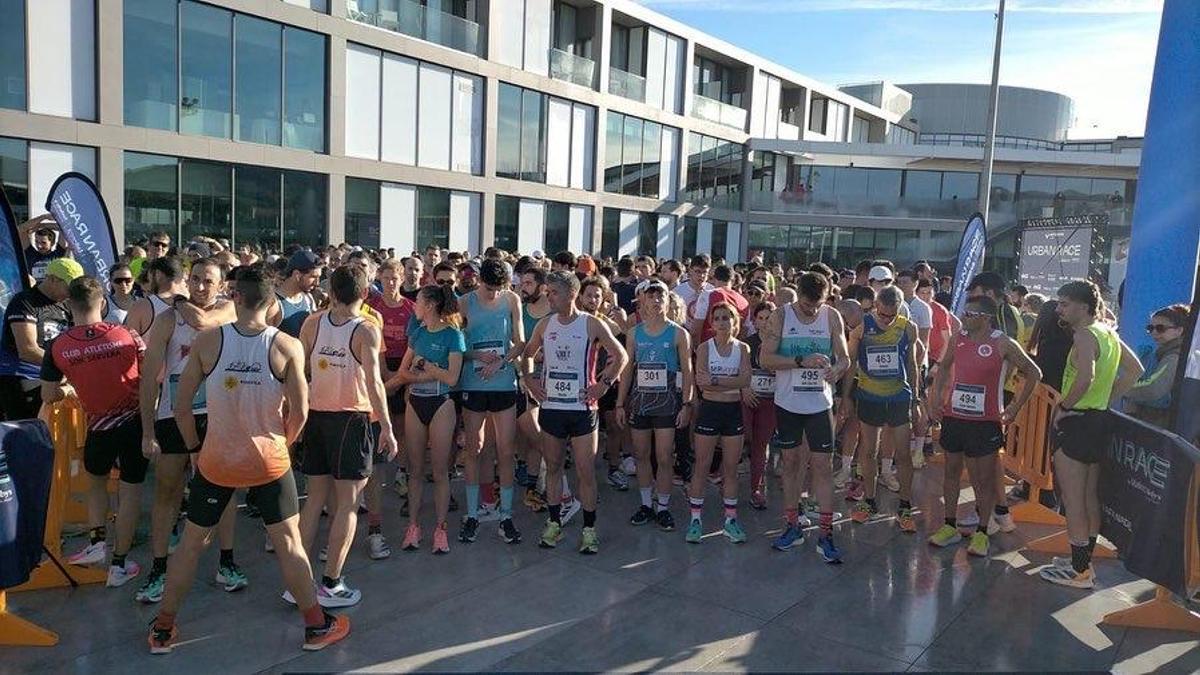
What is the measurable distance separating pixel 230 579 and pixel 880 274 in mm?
6713

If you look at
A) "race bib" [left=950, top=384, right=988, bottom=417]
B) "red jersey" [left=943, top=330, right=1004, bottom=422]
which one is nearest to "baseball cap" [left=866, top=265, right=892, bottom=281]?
"red jersey" [left=943, top=330, right=1004, bottom=422]

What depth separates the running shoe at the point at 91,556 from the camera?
4.95 m

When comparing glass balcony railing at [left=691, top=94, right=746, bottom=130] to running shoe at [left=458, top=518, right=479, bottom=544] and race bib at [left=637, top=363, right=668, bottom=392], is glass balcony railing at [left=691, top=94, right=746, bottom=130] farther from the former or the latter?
running shoe at [left=458, top=518, right=479, bottom=544]

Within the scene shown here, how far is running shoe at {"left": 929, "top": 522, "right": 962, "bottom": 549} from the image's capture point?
586 centimetres

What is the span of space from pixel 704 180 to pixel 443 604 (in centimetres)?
2980

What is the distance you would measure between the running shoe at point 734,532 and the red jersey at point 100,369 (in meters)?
4.06

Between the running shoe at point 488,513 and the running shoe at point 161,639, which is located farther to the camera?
the running shoe at point 488,513

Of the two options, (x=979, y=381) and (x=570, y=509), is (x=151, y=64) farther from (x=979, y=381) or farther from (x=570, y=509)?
(x=979, y=381)

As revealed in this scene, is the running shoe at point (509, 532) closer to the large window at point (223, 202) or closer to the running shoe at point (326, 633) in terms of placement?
the running shoe at point (326, 633)

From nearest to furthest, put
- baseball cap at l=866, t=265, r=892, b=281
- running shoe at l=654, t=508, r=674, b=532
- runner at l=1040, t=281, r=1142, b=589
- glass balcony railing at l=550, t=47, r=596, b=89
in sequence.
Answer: runner at l=1040, t=281, r=1142, b=589 → running shoe at l=654, t=508, r=674, b=532 → baseball cap at l=866, t=265, r=892, b=281 → glass balcony railing at l=550, t=47, r=596, b=89

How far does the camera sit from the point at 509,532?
18.6 feet

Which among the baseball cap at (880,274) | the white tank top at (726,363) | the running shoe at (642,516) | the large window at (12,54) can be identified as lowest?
the running shoe at (642,516)

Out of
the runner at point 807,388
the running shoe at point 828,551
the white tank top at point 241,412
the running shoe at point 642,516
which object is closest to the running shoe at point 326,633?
the white tank top at point 241,412

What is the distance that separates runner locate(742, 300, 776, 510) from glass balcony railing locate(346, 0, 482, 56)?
1659cm
